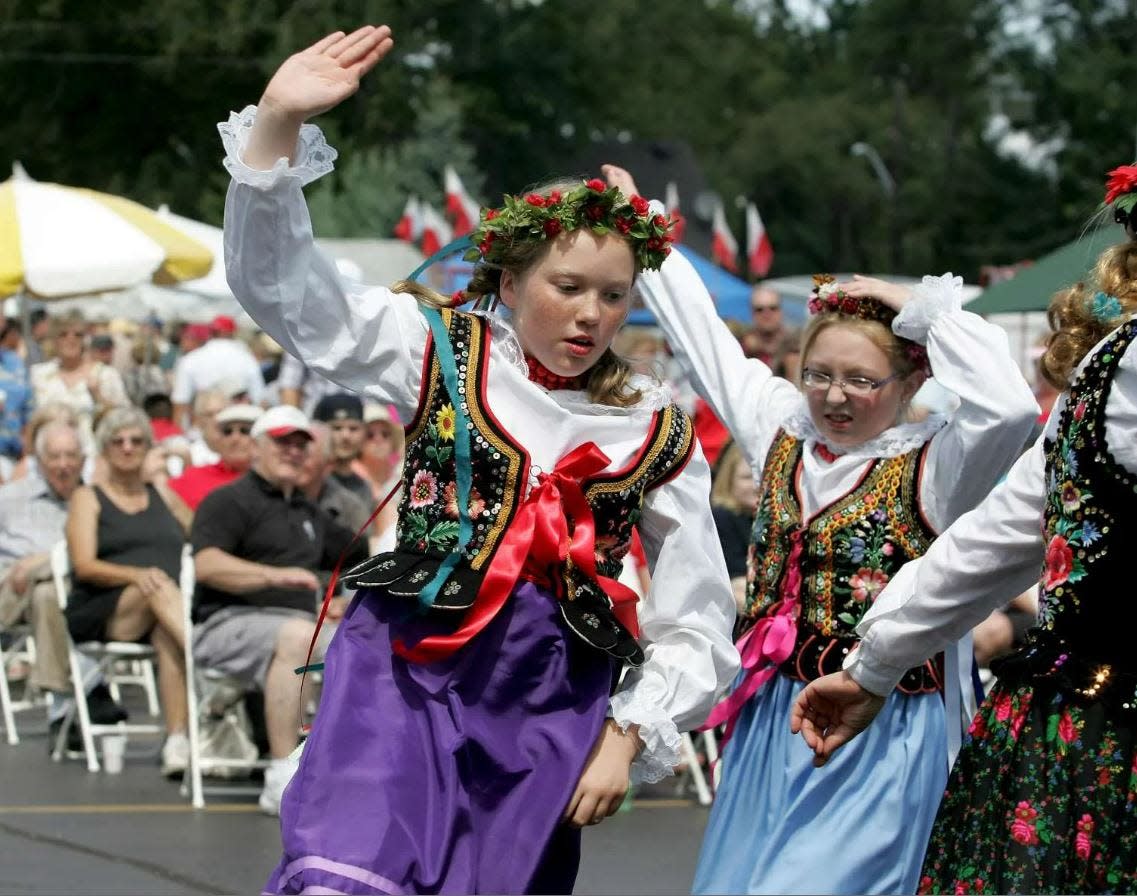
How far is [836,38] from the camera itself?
8994 cm

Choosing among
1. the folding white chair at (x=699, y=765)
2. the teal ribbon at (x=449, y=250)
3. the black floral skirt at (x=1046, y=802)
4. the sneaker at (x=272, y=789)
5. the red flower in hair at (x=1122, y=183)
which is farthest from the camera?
the folding white chair at (x=699, y=765)

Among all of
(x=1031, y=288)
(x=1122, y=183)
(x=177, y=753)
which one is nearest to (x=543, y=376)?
(x=1122, y=183)

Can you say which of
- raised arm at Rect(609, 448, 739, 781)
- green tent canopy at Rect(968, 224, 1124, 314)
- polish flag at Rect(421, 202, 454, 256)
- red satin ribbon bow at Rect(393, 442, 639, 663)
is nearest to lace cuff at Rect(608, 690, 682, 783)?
raised arm at Rect(609, 448, 739, 781)

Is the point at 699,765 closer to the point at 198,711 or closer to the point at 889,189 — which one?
the point at 198,711

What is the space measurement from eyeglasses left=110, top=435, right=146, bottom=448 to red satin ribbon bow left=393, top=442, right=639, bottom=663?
5729mm

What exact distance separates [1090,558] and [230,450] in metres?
7.34

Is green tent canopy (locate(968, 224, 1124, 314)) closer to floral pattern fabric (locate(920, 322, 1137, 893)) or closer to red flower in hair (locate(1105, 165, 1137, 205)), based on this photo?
red flower in hair (locate(1105, 165, 1137, 205))

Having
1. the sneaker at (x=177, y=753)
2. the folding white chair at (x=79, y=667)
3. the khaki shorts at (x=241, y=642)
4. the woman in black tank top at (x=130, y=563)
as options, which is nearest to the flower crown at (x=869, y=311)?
the khaki shorts at (x=241, y=642)

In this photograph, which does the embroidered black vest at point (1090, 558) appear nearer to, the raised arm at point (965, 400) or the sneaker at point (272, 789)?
the raised arm at point (965, 400)

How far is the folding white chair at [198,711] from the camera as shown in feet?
27.9

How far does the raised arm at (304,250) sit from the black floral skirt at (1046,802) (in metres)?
1.24

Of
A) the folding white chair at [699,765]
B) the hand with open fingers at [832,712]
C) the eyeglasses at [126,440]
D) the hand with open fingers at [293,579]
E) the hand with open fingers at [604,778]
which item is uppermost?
the eyeglasses at [126,440]

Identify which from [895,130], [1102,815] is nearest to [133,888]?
[1102,815]

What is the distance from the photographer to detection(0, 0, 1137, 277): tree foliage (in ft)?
118
